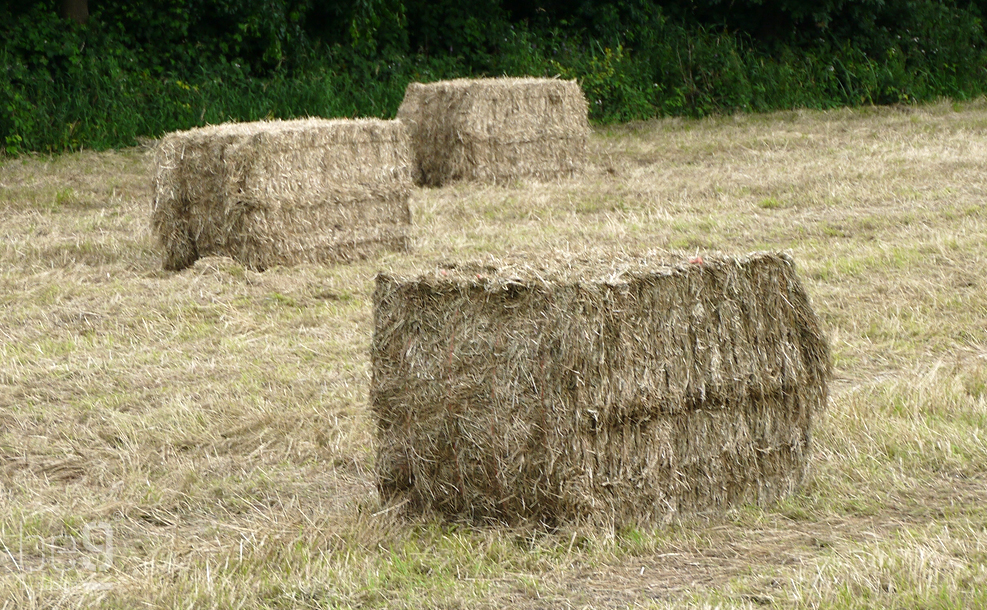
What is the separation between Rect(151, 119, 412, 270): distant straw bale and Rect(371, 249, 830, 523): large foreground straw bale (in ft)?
13.6

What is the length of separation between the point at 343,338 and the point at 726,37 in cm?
1331

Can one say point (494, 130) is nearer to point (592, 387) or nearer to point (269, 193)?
point (269, 193)

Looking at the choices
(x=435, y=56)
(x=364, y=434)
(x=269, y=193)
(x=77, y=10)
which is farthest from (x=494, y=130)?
(x=364, y=434)

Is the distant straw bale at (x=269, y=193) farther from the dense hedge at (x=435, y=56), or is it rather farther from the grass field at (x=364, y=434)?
the dense hedge at (x=435, y=56)

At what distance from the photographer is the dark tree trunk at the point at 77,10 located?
51.4ft

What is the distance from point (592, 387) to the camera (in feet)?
11.8

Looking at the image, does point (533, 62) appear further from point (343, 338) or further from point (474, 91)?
point (343, 338)

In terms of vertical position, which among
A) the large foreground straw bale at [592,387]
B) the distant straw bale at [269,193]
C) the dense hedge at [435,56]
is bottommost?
the dense hedge at [435,56]

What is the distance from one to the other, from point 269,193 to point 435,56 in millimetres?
10673

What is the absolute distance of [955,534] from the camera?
357cm

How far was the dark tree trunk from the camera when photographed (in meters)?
15.7

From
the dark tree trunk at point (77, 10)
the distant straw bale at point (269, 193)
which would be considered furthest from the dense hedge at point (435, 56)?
the distant straw bale at point (269, 193)

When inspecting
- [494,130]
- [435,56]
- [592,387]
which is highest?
[592,387]

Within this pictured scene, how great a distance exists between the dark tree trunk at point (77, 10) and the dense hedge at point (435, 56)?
0.59 feet
